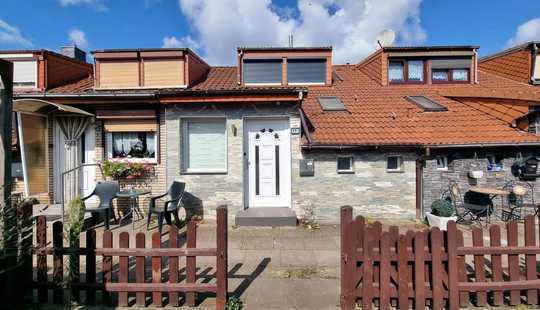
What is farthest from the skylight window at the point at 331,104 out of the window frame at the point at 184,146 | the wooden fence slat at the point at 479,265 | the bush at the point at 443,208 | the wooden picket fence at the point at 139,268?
the wooden picket fence at the point at 139,268

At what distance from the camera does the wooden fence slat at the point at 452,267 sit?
3.29m

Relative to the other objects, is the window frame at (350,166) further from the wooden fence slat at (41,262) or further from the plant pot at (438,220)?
the wooden fence slat at (41,262)

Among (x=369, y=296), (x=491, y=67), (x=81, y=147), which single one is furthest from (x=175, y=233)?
(x=491, y=67)

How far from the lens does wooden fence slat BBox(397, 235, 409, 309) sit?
3.33m

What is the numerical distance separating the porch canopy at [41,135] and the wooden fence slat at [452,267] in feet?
26.2

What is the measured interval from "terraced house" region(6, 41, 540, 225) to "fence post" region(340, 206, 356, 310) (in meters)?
3.63

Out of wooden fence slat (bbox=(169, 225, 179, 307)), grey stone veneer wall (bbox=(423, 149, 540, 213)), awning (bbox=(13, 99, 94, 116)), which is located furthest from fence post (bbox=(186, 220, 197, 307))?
grey stone veneer wall (bbox=(423, 149, 540, 213))

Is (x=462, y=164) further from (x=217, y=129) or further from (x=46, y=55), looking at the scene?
(x=46, y=55)

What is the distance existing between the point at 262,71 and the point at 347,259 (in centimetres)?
871

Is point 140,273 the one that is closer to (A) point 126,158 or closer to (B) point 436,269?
(B) point 436,269

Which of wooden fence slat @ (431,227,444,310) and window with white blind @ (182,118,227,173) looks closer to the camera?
wooden fence slat @ (431,227,444,310)

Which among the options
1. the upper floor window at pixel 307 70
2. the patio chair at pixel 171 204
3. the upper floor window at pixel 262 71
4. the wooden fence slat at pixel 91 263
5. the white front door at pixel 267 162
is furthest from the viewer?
the upper floor window at pixel 307 70

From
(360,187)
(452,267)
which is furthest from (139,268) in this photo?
(360,187)

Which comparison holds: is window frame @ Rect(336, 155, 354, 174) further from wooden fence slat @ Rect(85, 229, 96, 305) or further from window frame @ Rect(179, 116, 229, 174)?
wooden fence slat @ Rect(85, 229, 96, 305)
